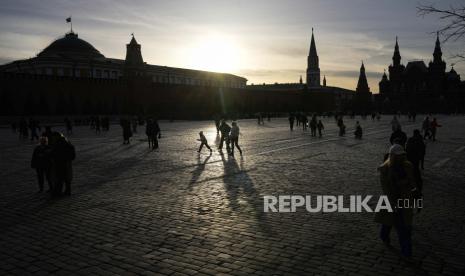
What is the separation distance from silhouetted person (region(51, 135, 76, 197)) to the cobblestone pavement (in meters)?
0.35

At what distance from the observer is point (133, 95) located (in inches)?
2325

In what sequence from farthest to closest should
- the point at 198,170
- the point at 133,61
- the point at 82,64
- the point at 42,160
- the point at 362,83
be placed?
the point at 362,83 < the point at 82,64 < the point at 133,61 < the point at 198,170 < the point at 42,160

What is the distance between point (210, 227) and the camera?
6047 millimetres

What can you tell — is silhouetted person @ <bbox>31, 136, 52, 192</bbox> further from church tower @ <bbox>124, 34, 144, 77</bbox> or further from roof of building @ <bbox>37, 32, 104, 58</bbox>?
roof of building @ <bbox>37, 32, 104, 58</bbox>

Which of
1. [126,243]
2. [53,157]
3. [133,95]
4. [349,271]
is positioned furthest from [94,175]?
[133,95]

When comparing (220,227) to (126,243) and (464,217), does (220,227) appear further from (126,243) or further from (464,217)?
(464,217)

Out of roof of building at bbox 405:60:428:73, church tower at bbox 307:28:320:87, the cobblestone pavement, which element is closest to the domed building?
church tower at bbox 307:28:320:87

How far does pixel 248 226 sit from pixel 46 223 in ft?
10.4

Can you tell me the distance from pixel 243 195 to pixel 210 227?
215 cm

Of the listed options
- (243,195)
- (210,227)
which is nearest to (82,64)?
(243,195)

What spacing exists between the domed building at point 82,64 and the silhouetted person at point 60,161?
178 ft

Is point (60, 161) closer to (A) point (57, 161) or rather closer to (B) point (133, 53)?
(A) point (57, 161)

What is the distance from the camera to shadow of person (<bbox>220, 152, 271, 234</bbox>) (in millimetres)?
6652

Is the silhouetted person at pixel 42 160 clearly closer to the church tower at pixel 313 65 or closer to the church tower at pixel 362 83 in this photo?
the church tower at pixel 313 65
